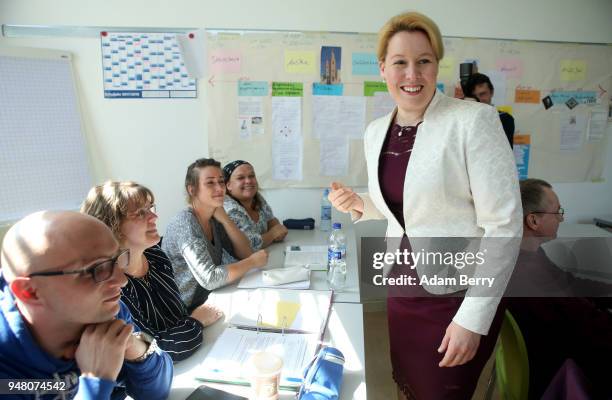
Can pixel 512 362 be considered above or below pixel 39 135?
below

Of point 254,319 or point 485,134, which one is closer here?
point 485,134

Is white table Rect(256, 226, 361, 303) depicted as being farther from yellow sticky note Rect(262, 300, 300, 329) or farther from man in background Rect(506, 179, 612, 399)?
man in background Rect(506, 179, 612, 399)

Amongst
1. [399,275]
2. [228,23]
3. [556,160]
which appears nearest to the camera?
[399,275]

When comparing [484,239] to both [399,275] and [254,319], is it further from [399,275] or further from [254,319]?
[254,319]

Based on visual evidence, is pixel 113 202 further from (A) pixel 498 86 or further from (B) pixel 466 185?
(A) pixel 498 86

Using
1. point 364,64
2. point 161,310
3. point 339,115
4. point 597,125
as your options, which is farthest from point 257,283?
point 597,125

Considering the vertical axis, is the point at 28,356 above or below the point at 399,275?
above

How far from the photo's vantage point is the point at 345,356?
123 centimetres

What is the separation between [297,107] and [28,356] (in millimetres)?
2422

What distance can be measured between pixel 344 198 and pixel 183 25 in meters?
2.10

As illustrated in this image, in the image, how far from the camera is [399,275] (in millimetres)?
1421

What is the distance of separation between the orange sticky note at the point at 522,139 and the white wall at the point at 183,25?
718 millimetres

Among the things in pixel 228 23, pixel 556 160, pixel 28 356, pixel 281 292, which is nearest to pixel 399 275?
pixel 281 292

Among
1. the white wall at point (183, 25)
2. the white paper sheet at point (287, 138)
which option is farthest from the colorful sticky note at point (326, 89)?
the white wall at point (183, 25)
